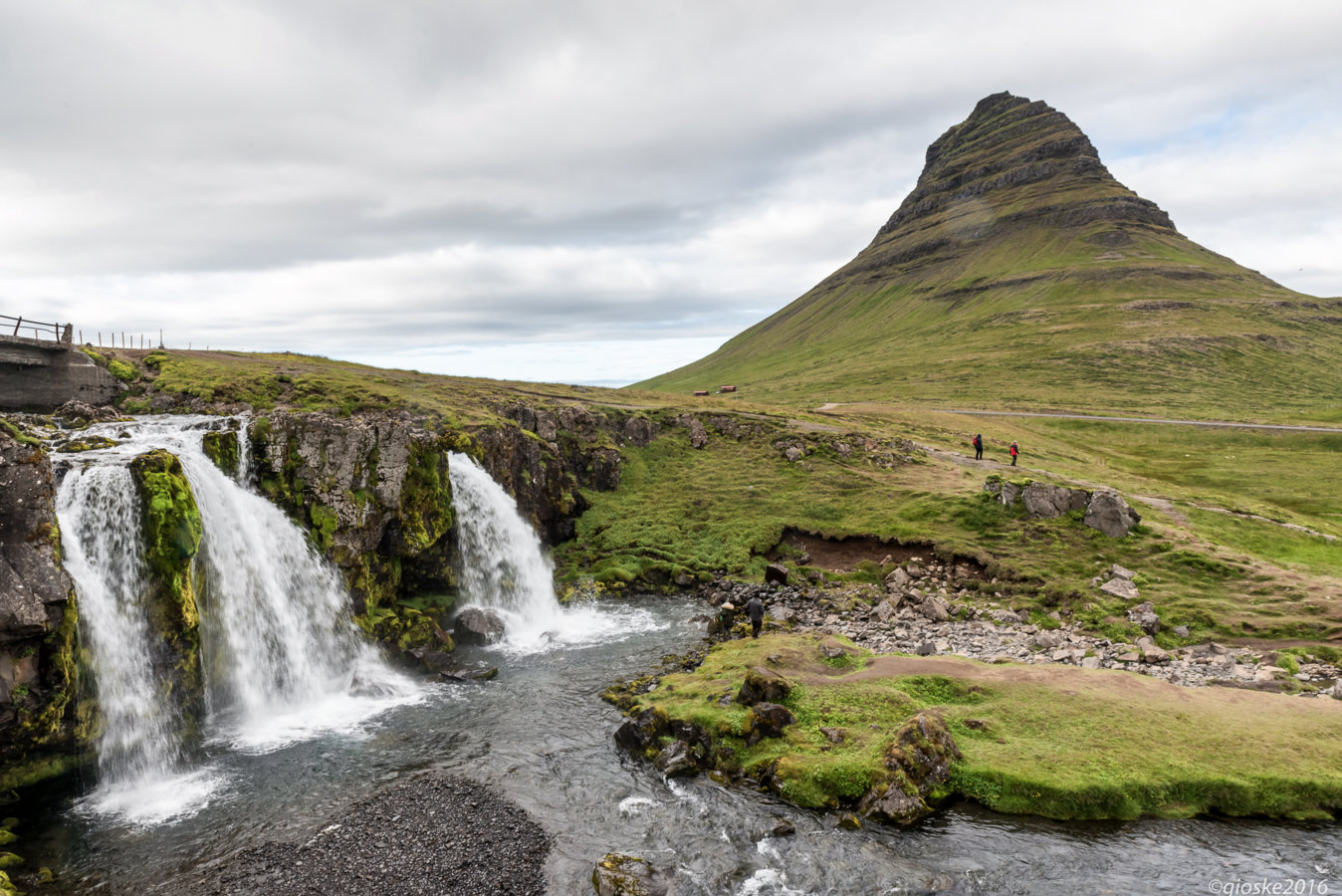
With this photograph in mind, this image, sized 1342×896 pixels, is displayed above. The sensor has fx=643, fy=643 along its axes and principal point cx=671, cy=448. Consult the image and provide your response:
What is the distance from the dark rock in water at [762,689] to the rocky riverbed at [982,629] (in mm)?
9810

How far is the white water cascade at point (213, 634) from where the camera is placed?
78.0 feet

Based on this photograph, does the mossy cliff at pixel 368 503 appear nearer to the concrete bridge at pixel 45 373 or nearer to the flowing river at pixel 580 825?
the flowing river at pixel 580 825

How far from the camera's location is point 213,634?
1136 inches

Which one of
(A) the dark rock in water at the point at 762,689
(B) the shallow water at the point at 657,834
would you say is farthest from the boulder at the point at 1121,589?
(A) the dark rock in water at the point at 762,689

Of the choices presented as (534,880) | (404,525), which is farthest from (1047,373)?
(534,880)

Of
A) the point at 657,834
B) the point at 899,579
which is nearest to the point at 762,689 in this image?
the point at 657,834

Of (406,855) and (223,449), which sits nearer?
(406,855)

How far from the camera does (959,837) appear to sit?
18.8 m

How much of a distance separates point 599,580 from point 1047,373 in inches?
5207

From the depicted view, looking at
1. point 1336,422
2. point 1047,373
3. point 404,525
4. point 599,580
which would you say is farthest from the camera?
point 1047,373

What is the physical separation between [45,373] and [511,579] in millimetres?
36709

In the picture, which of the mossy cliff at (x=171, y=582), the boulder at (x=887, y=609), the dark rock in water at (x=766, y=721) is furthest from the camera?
the boulder at (x=887, y=609)

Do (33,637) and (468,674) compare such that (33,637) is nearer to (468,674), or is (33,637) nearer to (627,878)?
(468,674)

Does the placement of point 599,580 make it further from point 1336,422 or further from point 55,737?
point 1336,422
